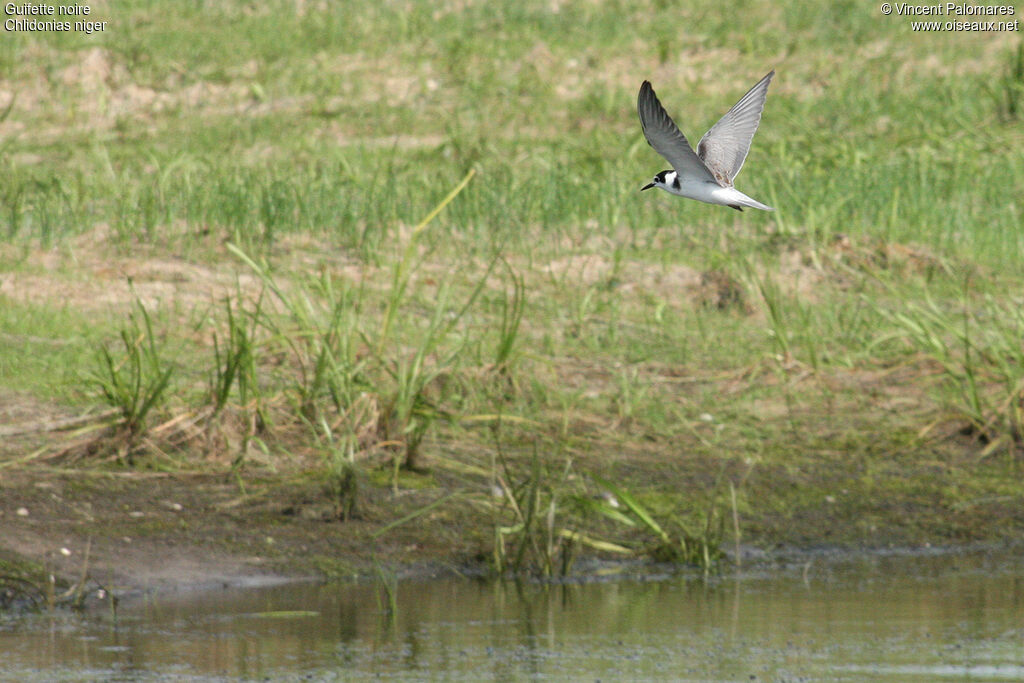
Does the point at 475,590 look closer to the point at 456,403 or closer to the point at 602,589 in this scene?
the point at 602,589

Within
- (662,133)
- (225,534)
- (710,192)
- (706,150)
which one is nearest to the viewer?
(662,133)

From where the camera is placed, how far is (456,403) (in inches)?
260

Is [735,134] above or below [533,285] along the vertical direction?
above

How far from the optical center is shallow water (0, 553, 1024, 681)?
14.0 feet

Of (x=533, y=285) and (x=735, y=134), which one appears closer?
(x=735, y=134)

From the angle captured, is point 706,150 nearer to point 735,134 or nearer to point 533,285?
point 735,134

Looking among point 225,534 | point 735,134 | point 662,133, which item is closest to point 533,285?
point 735,134

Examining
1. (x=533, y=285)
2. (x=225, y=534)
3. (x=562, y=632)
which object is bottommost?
(x=562, y=632)

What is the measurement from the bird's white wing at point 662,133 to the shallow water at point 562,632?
51.0 inches

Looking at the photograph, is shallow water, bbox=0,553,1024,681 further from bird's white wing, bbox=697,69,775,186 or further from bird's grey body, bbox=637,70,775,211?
bird's white wing, bbox=697,69,775,186

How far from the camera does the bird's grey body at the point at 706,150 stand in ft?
14.6

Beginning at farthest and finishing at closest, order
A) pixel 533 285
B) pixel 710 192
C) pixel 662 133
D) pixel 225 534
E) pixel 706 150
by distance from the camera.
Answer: pixel 533 285 < pixel 225 534 < pixel 706 150 < pixel 710 192 < pixel 662 133

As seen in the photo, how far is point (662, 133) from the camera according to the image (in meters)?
4.46

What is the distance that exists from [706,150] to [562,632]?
5.43 feet
